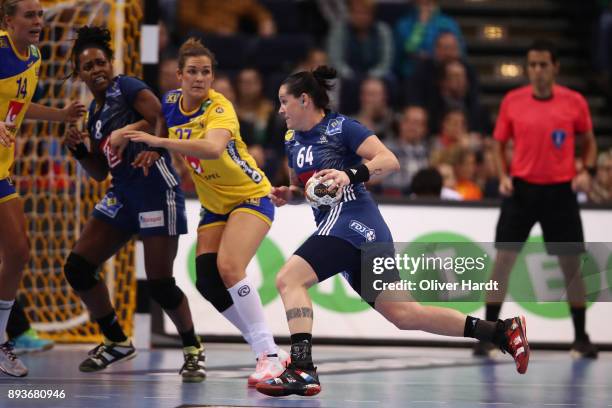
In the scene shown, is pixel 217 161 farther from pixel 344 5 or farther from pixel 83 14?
pixel 344 5

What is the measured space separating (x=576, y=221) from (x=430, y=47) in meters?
5.49

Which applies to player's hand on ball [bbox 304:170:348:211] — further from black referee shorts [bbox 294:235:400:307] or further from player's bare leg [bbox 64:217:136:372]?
player's bare leg [bbox 64:217:136:372]

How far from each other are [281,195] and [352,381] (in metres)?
1.41

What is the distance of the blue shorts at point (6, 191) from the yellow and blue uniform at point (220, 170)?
106cm

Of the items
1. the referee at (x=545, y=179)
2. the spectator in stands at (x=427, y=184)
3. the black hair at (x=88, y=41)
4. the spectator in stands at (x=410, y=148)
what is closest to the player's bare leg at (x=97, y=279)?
the black hair at (x=88, y=41)

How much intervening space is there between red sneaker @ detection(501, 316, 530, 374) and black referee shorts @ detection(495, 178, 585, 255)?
2176 millimetres

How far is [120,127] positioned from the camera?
22.5ft

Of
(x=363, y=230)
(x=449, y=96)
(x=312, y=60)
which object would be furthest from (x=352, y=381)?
(x=449, y=96)

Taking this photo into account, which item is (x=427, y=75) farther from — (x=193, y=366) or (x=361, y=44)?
(x=193, y=366)

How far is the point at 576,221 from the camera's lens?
329 inches

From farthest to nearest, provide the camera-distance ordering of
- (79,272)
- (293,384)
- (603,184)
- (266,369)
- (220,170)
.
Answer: (603,184) → (79,272) → (220,170) → (266,369) → (293,384)

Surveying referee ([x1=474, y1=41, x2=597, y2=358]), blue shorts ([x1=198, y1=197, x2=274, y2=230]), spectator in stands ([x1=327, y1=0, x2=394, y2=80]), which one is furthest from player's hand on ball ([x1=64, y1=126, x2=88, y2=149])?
spectator in stands ([x1=327, y1=0, x2=394, y2=80])

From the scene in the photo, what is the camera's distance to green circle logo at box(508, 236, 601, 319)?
28.3 feet

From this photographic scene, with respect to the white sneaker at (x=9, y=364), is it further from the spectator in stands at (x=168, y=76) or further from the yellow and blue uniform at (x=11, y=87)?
the spectator in stands at (x=168, y=76)
